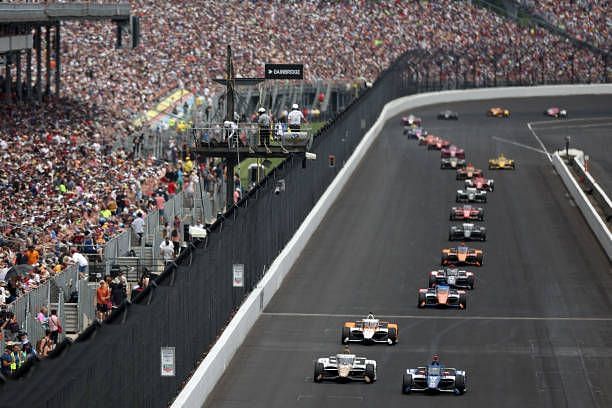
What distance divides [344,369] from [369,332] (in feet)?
12.1

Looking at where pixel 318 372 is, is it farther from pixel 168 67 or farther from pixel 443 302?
pixel 168 67

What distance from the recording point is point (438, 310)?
3759cm

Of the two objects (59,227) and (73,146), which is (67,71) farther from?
(59,227)

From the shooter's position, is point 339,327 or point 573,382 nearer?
point 573,382

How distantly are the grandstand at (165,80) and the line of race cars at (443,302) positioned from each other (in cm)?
272

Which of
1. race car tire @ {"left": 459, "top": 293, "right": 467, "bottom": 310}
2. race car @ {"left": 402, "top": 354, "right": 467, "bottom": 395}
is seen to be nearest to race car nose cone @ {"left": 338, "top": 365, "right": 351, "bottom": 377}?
race car @ {"left": 402, "top": 354, "right": 467, "bottom": 395}

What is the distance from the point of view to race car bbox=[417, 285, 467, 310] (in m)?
37.6

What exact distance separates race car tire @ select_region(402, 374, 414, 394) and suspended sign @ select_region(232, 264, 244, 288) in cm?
570

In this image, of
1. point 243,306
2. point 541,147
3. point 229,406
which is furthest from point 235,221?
point 541,147

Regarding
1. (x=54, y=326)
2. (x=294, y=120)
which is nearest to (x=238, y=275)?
(x=54, y=326)

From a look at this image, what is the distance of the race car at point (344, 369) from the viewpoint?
2983 centimetres

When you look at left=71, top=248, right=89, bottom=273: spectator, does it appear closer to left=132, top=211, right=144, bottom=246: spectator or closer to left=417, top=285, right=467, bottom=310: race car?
left=132, top=211, right=144, bottom=246: spectator

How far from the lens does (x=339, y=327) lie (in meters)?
35.4

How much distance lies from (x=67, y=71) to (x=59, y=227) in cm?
2932
